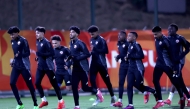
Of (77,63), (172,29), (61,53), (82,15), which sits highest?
(82,15)

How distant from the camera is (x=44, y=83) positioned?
2233 centimetres

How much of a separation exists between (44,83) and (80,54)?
723cm

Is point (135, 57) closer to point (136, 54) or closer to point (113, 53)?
point (136, 54)

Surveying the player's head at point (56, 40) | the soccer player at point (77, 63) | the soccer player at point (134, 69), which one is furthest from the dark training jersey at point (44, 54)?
the soccer player at point (134, 69)

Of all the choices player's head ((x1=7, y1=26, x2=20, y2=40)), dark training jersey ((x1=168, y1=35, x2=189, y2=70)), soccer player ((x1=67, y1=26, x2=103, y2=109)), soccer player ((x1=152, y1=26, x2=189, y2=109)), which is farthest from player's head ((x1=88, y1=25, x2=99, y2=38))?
soccer player ((x1=152, y1=26, x2=189, y2=109))

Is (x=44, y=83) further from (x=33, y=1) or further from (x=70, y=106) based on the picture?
(x=33, y=1)

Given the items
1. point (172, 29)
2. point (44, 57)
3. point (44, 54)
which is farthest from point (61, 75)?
point (172, 29)

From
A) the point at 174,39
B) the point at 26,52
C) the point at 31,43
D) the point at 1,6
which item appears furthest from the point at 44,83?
the point at 1,6

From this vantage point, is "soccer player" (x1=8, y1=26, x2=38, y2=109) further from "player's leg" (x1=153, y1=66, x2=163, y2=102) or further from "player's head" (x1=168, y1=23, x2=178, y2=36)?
"player's head" (x1=168, y1=23, x2=178, y2=36)

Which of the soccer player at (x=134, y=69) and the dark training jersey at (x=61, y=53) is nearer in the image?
the soccer player at (x=134, y=69)

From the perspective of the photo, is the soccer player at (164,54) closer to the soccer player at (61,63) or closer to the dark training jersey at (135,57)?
the dark training jersey at (135,57)

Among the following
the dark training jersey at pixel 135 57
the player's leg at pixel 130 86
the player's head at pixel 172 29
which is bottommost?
the player's leg at pixel 130 86

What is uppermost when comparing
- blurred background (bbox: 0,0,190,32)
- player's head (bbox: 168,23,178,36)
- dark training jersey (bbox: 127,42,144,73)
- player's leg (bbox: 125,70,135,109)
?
blurred background (bbox: 0,0,190,32)

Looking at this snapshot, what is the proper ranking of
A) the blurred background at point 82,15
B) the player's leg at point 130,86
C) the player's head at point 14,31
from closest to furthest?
the player's leg at point 130,86
the player's head at point 14,31
the blurred background at point 82,15
